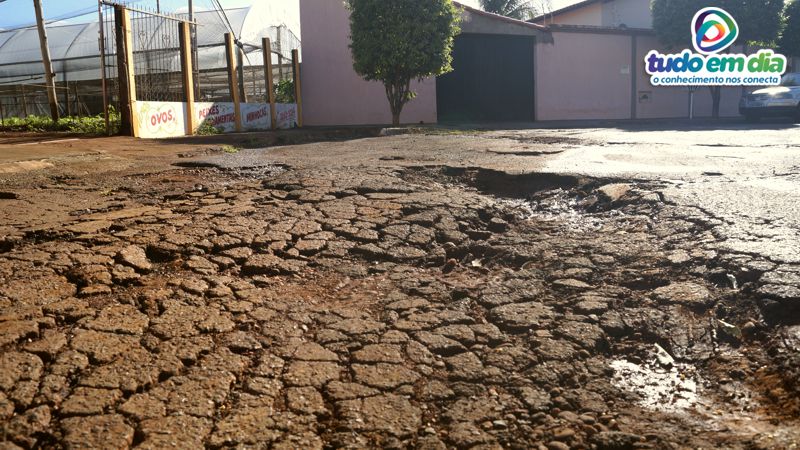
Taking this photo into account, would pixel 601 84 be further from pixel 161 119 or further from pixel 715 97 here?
pixel 161 119

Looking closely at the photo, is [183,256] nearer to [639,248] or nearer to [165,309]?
[165,309]

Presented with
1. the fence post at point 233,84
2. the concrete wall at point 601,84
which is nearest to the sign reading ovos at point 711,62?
the concrete wall at point 601,84

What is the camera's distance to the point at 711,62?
906 inches

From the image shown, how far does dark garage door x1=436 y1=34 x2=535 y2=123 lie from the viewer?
19.8 m

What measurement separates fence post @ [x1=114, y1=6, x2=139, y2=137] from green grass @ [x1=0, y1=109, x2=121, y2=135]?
42cm

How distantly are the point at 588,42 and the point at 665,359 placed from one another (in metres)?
21.0

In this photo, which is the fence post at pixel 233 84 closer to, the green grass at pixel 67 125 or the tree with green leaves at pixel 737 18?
the green grass at pixel 67 125

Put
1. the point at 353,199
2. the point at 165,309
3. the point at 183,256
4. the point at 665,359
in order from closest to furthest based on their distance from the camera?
the point at 665,359 < the point at 165,309 < the point at 183,256 < the point at 353,199

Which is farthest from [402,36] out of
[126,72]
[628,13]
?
[628,13]

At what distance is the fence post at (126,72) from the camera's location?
34.0ft

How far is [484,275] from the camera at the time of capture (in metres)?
3.41

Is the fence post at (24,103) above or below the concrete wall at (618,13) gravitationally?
below

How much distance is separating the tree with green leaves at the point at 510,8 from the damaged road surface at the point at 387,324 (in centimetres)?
2155

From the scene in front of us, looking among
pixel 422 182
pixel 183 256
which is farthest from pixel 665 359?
pixel 422 182
